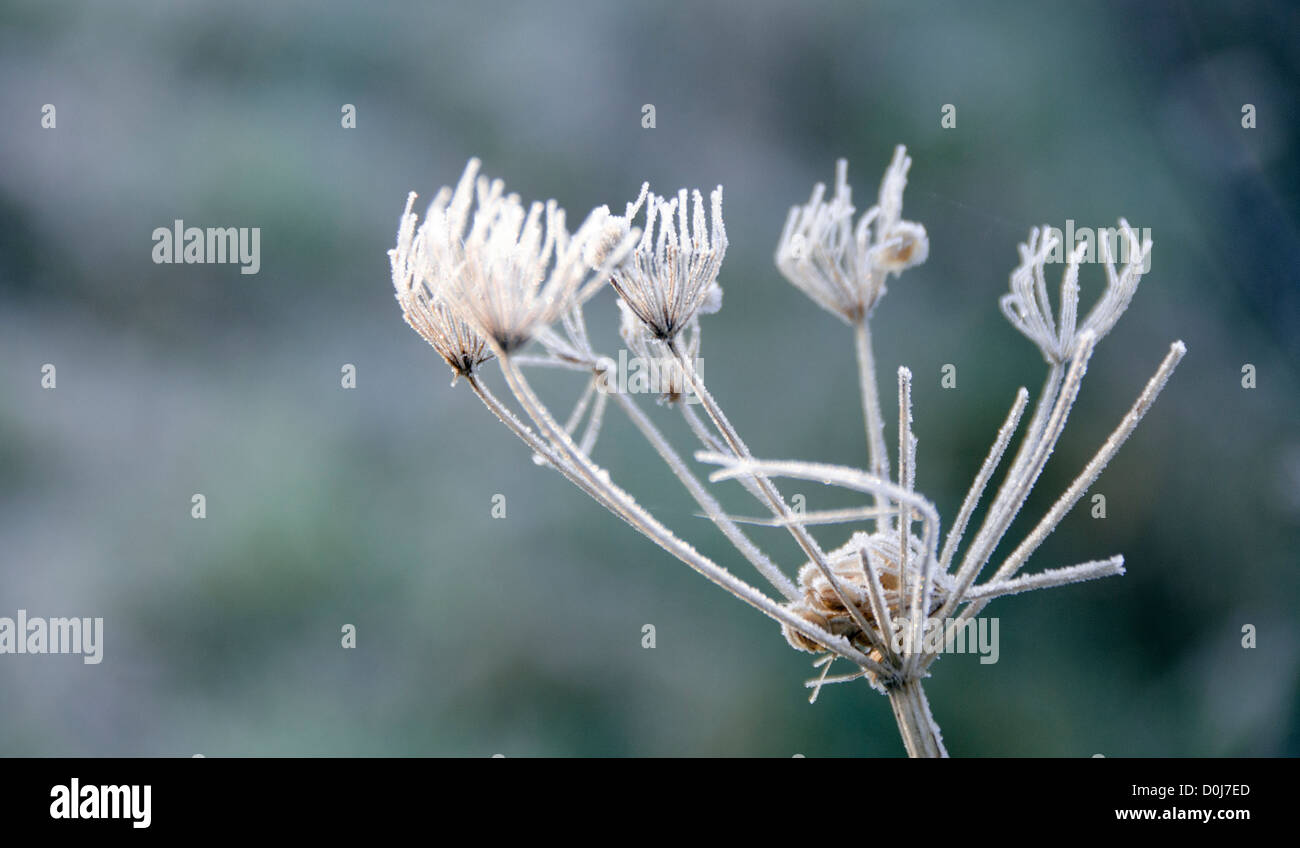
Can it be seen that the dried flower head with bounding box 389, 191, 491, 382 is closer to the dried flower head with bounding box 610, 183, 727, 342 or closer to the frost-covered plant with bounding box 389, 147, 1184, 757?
the frost-covered plant with bounding box 389, 147, 1184, 757

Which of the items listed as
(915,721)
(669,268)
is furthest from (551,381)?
(915,721)

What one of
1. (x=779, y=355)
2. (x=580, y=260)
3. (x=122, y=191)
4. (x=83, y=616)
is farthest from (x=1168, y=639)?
(x=122, y=191)

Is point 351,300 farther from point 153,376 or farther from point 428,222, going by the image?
point 428,222

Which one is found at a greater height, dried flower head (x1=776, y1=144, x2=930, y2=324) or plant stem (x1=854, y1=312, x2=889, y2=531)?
dried flower head (x1=776, y1=144, x2=930, y2=324)

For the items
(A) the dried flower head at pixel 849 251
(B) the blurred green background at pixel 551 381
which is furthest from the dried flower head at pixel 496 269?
(B) the blurred green background at pixel 551 381

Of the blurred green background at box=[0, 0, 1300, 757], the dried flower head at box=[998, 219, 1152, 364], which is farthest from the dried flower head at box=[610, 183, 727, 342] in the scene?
the blurred green background at box=[0, 0, 1300, 757]
